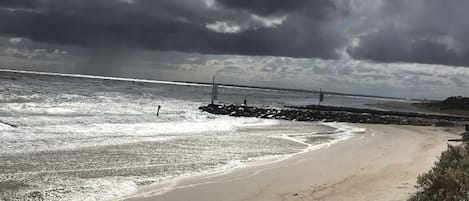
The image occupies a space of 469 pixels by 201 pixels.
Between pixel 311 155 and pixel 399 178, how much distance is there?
667cm

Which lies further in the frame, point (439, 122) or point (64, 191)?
point (439, 122)

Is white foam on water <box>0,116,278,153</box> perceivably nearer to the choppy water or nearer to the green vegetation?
the choppy water

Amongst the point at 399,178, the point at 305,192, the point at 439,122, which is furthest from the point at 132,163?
the point at 439,122

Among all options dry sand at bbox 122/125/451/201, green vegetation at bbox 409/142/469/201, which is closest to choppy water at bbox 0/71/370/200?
dry sand at bbox 122/125/451/201

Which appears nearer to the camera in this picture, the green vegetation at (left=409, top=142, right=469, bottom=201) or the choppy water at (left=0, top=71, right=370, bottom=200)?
the green vegetation at (left=409, top=142, right=469, bottom=201)

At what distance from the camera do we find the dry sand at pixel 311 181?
1207 centimetres

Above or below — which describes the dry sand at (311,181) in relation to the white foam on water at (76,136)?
above

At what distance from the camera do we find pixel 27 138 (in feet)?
74.4

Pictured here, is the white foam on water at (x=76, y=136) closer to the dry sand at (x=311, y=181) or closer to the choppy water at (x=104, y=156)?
the choppy water at (x=104, y=156)

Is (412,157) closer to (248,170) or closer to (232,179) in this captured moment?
(248,170)

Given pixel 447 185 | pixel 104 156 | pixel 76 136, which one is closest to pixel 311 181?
pixel 447 185

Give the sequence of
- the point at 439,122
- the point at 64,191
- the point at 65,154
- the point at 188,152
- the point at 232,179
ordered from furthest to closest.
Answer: the point at 439,122
the point at 188,152
the point at 65,154
the point at 232,179
the point at 64,191

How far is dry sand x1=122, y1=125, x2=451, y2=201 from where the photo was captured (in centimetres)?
1207

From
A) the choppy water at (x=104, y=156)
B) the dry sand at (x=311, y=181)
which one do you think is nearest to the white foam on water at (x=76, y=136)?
the choppy water at (x=104, y=156)
